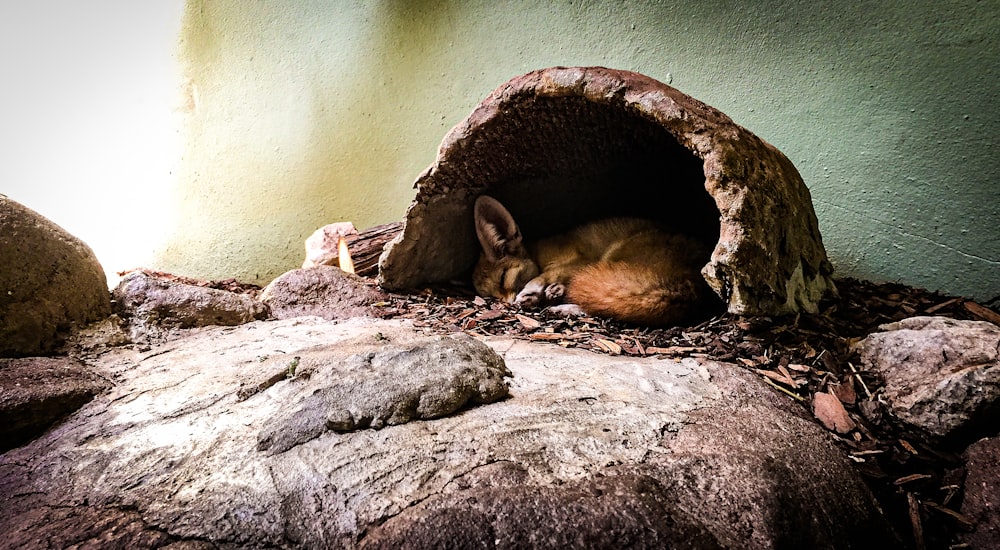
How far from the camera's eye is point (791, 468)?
48.1 inches

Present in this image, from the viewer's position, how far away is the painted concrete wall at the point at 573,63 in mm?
2645

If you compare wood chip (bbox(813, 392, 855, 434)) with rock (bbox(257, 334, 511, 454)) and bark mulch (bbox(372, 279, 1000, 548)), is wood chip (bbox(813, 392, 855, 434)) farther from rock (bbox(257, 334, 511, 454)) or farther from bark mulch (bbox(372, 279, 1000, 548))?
rock (bbox(257, 334, 511, 454))

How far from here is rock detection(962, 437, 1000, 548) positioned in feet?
4.10

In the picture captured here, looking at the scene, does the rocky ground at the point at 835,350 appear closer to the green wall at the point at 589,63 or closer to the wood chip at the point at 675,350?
the wood chip at the point at 675,350

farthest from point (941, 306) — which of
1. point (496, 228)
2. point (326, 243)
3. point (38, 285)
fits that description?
point (38, 285)

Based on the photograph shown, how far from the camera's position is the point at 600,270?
2889 millimetres

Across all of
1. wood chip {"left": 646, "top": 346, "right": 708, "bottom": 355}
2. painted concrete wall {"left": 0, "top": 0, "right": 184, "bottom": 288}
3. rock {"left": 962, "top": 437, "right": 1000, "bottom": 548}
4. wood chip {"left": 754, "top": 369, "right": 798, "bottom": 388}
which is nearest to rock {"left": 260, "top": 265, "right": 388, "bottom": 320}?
wood chip {"left": 646, "top": 346, "right": 708, "bottom": 355}

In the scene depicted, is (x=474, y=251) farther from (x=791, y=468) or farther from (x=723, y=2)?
(x=791, y=468)

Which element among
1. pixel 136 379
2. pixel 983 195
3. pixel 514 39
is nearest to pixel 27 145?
pixel 136 379

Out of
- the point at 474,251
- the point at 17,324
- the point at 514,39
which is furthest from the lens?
the point at 514,39

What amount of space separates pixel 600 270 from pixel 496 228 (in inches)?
31.3

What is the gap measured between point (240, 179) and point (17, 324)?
3.19 meters

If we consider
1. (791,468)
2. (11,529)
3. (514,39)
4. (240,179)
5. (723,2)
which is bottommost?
(791,468)

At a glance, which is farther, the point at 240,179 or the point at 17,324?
the point at 240,179
